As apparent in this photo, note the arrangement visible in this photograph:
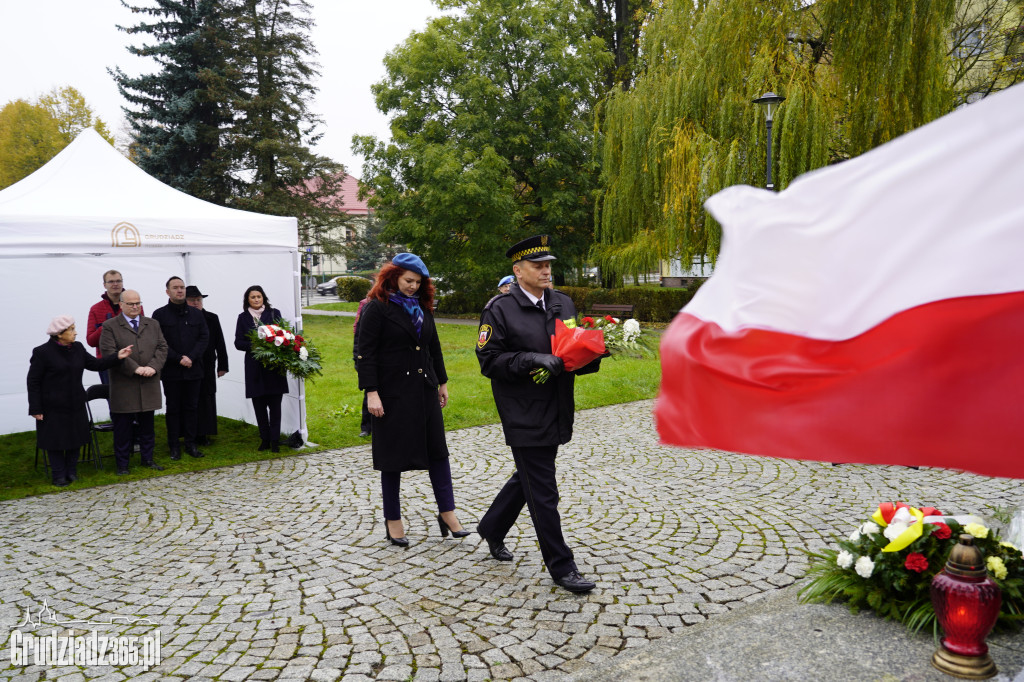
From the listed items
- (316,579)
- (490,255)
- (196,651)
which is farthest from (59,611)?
(490,255)

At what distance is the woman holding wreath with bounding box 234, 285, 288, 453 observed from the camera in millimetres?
9086

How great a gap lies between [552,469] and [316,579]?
1909 mm

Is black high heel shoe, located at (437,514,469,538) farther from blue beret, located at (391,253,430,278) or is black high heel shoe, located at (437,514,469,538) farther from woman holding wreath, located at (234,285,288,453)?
woman holding wreath, located at (234,285,288,453)

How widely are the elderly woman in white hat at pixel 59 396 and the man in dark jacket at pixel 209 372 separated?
1.61 meters

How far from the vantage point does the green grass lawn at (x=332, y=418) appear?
844cm

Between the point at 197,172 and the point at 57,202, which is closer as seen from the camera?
the point at 57,202

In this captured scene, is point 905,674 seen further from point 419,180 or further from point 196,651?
point 419,180

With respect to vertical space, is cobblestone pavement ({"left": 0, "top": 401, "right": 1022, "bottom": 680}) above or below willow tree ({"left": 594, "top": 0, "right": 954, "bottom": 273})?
below

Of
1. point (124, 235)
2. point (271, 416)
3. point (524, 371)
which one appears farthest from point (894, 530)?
point (124, 235)

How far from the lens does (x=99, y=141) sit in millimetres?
10445

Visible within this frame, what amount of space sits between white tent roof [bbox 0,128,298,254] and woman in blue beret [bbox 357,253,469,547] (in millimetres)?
3891

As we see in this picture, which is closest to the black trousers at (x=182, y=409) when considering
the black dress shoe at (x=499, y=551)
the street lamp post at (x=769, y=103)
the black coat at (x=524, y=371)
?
the black dress shoe at (x=499, y=551)

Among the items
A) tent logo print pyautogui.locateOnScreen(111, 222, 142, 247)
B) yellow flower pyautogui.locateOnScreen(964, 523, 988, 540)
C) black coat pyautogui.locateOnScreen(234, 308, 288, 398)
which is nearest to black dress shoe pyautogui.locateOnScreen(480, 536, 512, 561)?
yellow flower pyautogui.locateOnScreen(964, 523, 988, 540)

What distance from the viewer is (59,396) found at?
26.1 ft
